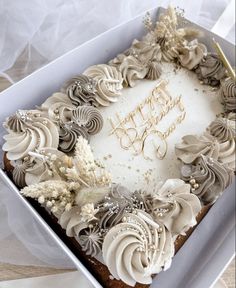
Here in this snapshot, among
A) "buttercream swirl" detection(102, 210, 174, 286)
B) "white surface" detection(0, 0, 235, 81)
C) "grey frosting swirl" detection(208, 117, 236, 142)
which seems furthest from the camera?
"white surface" detection(0, 0, 235, 81)

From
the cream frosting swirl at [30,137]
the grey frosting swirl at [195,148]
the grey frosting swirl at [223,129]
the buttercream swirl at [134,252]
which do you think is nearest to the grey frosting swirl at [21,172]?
the cream frosting swirl at [30,137]

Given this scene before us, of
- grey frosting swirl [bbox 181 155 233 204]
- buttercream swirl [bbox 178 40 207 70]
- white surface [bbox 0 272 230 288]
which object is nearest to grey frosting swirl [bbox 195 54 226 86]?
buttercream swirl [bbox 178 40 207 70]

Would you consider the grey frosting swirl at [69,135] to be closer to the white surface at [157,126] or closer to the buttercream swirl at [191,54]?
the white surface at [157,126]

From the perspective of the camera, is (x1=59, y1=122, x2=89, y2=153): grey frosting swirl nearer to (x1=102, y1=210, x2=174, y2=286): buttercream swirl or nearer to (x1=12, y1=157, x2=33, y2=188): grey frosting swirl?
(x1=12, y1=157, x2=33, y2=188): grey frosting swirl

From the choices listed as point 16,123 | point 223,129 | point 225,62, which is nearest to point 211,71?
point 225,62

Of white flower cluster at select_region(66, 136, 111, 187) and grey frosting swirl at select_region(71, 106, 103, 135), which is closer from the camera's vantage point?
white flower cluster at select_region(66, 136, 111, 187)

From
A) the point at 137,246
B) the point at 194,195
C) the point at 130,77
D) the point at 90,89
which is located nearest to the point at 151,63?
the point at 130,77
